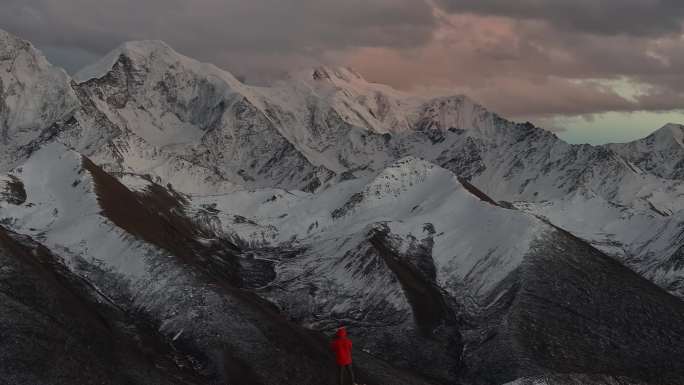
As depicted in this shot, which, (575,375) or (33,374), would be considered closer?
(33,374)

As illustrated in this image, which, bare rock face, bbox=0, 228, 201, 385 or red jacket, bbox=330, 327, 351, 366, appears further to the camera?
bare rock face, bbox=0, 228, 201, 385

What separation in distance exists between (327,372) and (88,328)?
46121mm

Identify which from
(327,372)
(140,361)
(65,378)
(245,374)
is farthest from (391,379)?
(65,378)

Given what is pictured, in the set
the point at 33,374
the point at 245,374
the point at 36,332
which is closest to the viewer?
the point at 33,374

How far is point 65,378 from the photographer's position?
142 metres

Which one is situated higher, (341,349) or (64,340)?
(341,349)

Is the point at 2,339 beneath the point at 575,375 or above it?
beneath

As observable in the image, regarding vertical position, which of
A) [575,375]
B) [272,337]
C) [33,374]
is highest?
[575,375]

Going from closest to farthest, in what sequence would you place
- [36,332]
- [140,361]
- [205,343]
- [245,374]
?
1. [36,332]
2. [140,361]
3. [245,374]
4. [205,343]

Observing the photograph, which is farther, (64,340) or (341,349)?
(64,340)

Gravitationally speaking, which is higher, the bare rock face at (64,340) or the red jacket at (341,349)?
the red jacket at (341,349)

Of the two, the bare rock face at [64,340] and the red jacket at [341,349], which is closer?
the red jacket at [341,349]

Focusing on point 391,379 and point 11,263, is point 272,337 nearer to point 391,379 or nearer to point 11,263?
point 391,379

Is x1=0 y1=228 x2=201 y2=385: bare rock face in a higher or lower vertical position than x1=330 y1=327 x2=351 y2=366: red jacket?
lower
